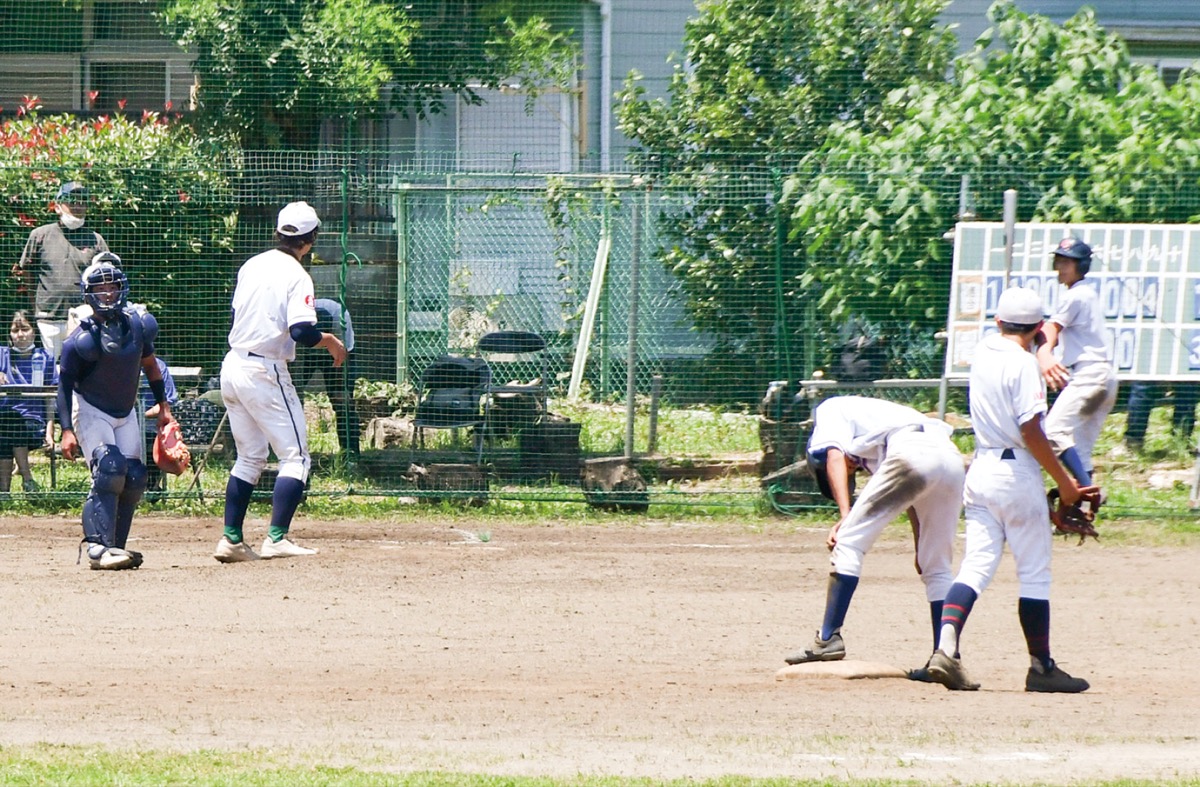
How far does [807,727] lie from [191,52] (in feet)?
39.8

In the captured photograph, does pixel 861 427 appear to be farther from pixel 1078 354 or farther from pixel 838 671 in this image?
pixel 1078 354

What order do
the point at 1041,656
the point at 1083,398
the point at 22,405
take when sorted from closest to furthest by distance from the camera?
the point at 1041,656, the point at 1083,398, the point at 22,405

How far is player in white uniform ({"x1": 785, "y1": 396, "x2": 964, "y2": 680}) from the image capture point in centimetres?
680

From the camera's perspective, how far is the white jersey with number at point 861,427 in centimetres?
689

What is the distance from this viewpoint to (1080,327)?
34.3ft

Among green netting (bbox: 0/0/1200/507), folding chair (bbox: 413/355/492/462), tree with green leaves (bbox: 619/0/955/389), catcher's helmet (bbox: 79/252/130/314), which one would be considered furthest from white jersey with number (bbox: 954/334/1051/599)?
tree with green leaves (bbox: 619/0/955/389)

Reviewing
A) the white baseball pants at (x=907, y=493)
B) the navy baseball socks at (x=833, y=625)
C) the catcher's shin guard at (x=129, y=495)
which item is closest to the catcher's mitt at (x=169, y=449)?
the catcher's shin guard at (x=129, y=495)

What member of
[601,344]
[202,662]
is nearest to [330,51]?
[601,344]

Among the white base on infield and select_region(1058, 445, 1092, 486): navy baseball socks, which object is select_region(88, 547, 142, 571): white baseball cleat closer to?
the white base on infield

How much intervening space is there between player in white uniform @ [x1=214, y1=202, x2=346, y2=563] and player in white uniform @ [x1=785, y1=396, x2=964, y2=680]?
3.58 metres

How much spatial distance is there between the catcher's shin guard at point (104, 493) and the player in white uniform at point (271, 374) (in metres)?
0.64

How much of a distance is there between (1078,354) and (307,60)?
25.4 ft

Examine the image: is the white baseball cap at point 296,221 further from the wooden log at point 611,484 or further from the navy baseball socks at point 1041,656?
the navy baseball socks at point 1041,656

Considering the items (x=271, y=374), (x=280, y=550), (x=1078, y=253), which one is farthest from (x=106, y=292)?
(x=1078, y=253)
